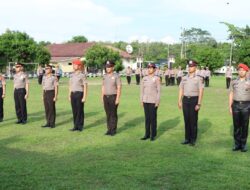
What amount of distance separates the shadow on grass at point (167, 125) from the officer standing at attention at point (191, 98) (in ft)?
3.85

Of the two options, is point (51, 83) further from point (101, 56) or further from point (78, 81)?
point (101, 56)

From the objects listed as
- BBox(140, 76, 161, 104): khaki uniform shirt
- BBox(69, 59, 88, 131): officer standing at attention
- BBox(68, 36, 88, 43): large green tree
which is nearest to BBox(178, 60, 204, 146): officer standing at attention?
BBox(140, 76, 161, 104): khaki uniform shirt

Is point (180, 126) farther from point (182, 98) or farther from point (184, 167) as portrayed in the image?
point (184, 167)

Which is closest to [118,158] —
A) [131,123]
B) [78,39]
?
[131,123]

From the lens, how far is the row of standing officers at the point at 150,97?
8367 millimetres

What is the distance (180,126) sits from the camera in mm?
11734

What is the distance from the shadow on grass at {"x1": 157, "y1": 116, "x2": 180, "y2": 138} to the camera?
10758mm

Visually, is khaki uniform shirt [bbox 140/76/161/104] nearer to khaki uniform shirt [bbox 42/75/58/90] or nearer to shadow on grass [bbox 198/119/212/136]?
shadow on grass [bbox 198/119/212/136]

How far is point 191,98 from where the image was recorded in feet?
29.2

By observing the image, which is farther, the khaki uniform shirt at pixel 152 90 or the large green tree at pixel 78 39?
the large green tree at pixel 78 39

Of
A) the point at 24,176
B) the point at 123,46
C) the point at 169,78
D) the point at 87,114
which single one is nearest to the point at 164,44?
the point at 123,46

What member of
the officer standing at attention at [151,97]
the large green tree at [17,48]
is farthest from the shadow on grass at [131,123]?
the large green tree at [17,48]

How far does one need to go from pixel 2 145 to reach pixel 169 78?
28.1 m

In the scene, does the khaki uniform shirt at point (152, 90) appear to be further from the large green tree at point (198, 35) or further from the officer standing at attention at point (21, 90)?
the large green tree at point (198, 35)
